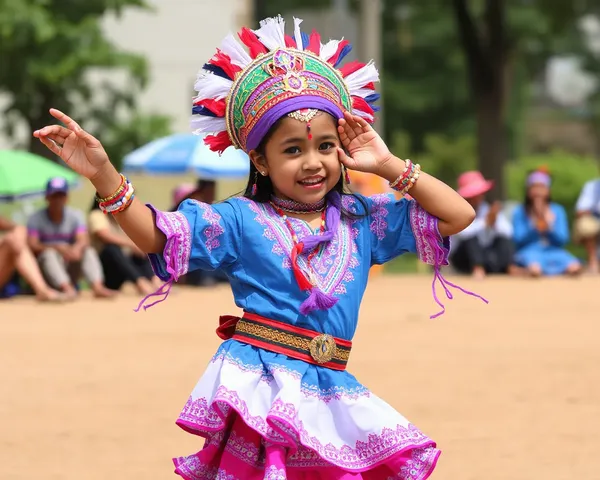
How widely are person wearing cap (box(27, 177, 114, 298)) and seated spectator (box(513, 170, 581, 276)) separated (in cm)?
519

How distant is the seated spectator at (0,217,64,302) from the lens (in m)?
12.2

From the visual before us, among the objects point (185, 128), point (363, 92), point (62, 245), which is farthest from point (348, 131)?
point (185, 128)

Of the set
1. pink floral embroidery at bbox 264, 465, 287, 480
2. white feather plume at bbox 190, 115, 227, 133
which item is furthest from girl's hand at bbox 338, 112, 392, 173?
pink floral embroidery at bbox 264, 465, 287, 480

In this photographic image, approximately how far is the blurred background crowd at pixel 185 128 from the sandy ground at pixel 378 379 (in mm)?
838

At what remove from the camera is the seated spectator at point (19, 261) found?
12227 mm

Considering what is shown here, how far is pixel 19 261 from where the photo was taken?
12.3m

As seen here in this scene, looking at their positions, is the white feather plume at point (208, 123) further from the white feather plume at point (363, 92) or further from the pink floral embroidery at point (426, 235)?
the pink floral embroidery at point (426, 235)

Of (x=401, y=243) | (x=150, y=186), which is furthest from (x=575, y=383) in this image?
(x=150, y=186)

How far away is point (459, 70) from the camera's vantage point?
38938 mm

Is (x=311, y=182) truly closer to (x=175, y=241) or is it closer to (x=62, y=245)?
(x=175, y=241)

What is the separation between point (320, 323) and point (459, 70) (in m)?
35.7

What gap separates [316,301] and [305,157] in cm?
46

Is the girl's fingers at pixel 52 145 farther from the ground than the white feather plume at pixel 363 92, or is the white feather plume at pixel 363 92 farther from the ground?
the white feather plume at pixel 363 92

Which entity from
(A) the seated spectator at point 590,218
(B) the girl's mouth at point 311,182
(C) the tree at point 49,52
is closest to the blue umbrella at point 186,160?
(C) the tree at point 49,52
